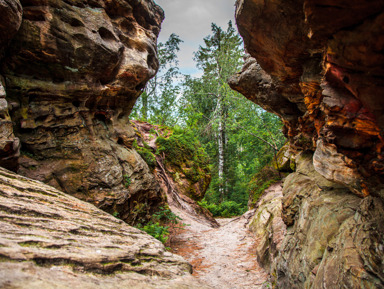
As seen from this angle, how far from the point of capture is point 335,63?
2.32 metres

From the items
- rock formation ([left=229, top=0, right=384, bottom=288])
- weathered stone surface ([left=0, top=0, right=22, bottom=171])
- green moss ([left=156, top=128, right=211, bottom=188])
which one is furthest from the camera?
green moss ([left=156, top=128, right=211, bottom=188])

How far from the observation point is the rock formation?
6.64 ft

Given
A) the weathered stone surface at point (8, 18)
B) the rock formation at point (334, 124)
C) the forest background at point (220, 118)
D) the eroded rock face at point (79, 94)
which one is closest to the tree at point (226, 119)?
the forest background at point (220, 118)

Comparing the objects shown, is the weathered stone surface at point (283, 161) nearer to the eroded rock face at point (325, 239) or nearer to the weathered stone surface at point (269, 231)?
the weathered stone surface at point (269, 231)

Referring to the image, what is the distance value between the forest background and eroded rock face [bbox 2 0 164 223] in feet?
21.8

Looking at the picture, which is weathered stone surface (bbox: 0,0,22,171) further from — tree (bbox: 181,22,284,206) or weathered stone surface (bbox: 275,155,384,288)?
tree (bbox: 181,22,284,206)

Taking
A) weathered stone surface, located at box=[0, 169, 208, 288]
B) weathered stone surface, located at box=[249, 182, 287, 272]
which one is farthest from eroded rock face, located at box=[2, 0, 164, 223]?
weathered stone surface, located at box=[249, 182, 287, 272]

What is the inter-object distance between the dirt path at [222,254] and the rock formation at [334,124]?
1.02 meters

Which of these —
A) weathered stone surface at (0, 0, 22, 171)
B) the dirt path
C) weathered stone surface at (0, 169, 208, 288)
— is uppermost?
weathered stone surface at (0, 0, 22, 171)

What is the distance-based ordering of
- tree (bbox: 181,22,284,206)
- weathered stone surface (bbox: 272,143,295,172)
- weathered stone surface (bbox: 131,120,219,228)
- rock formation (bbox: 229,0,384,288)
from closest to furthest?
rock formation (bbox: 229,0,384,288)
weathered stone surface (bbox: 272,143,295,172)
weathered stone surface (bbox: 131,120,219,228)
tree (bbox: 181,22,284,206)

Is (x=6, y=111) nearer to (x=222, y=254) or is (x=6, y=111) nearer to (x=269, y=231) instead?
(x=222, y=254)

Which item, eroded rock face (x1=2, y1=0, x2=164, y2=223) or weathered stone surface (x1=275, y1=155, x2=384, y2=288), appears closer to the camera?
weathered stone surface (x1=275, y1=155, x2=384, y2=288)

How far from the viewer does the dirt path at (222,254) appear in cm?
545

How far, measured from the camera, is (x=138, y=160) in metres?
8.34
